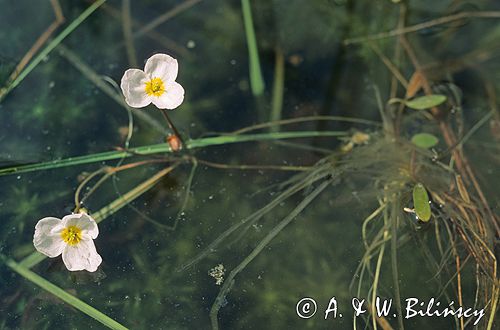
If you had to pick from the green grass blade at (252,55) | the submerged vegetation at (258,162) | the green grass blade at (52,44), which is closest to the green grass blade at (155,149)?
the submerged vegetation at (258,162)

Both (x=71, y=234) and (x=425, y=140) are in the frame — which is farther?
(x=425, y=140)

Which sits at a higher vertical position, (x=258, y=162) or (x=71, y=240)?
(x=258, y=162)

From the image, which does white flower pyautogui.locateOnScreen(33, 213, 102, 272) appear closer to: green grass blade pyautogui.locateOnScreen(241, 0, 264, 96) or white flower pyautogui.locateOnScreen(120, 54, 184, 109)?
white flower pyautogui.locateOnScreen(120, 54, 184, 109)

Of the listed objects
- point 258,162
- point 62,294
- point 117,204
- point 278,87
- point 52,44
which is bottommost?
point 62,294

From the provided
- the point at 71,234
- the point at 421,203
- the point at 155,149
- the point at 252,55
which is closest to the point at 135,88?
the point at 155,149

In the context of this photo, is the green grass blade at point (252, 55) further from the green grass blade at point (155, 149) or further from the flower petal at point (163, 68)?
the flower petal at point (163, 68)

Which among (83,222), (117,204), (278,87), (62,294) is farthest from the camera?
(278,87)

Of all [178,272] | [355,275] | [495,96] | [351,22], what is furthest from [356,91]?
[178,272]

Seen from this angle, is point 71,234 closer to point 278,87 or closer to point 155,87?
point 155,87

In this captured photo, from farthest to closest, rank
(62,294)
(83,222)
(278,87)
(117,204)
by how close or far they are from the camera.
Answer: (278,87)
(117,204)
(62,294)
(83,222)
